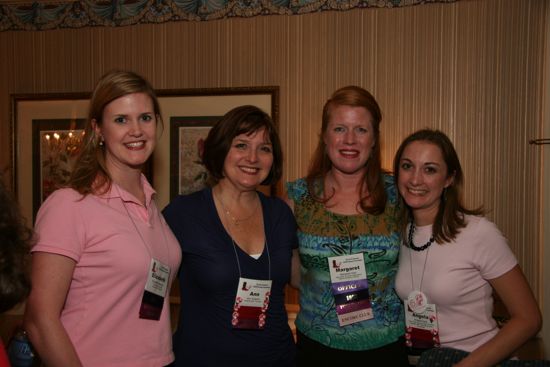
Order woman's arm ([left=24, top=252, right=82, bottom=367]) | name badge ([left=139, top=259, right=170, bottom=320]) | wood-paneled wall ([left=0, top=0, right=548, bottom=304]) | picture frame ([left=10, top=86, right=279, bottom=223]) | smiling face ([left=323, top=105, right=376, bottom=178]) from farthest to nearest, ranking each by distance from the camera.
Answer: picture frame ([left=10, top=86, right=279, bottom=223])
wood-paneled wall ([left=0, top=0, right=548, bottom=304])
smiling face ([left=323, top=105, right=376, bottom=178])
name badge ([left=139, top=259, right=170, bottom=320])
woman's arm ([left=24, top=252, right=82, bottom=367])

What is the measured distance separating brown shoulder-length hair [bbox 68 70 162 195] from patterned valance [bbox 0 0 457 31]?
6.39ft

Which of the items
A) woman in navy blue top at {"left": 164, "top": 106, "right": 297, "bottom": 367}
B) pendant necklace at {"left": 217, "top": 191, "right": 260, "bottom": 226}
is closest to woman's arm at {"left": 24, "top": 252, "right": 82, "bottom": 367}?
woman in navy blue top at {"left": 164, "top": 106, "right": 297, "bottom": 367}

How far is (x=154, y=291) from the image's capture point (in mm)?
1778

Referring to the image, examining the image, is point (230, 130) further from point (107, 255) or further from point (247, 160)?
point (107, 255)

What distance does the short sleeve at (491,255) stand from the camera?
1.94 meters

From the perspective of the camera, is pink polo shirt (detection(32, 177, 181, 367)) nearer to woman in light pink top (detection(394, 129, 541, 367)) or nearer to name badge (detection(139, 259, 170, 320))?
name badge (detection(139, 259, 170, 320))

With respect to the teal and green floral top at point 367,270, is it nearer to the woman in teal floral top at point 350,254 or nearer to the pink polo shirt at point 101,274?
the woman in teal floral top at point 350,254

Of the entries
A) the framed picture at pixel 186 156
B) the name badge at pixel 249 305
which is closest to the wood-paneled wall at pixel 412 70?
the framed picture at pixel 186 156

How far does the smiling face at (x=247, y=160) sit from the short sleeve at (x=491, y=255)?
93cm

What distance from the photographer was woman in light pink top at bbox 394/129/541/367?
6.31ft

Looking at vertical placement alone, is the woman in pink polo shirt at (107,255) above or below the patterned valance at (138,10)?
below

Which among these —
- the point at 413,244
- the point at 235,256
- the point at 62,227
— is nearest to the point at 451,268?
the point at 413,244

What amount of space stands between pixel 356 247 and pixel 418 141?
1.72 feet

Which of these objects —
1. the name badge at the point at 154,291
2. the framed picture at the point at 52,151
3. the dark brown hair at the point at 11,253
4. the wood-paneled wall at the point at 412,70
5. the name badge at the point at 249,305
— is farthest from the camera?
the framed picture at the point at 52,151
